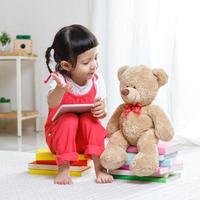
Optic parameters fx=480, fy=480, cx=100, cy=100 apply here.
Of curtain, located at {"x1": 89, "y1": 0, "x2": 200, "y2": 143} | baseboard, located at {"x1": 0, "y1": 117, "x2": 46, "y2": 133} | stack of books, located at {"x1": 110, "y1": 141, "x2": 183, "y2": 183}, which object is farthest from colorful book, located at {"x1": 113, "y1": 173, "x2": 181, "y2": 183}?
baseboard, located at {"x1": 0, "y1": 117, "x2": 46, "y2": 133}

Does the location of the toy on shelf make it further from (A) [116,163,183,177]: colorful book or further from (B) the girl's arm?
(A) [116,163,183,177]: colorful book

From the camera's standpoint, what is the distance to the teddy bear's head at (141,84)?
1.57 metres

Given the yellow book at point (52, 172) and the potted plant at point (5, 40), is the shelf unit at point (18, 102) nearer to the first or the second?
the potted plant at point (5, 40)

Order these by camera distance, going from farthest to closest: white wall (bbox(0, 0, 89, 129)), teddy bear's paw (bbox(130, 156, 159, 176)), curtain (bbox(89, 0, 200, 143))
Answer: white wall (bbox(0, 0, 89, 129)) < curtain (bbox(89, 0, 200, 143)) < teddy bear's paw (bbox(130, 156, 159, 176))

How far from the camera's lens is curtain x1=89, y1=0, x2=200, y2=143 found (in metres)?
2.51

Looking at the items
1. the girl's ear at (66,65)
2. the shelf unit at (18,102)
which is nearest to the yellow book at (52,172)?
the girl's ear at (66,65)

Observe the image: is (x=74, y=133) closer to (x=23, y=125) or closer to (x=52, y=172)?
(x=52, y=172)

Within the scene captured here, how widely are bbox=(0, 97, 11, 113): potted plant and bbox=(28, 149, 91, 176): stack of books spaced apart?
155 cm

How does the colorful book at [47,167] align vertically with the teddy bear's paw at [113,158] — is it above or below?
below

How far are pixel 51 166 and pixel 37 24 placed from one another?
1.77m

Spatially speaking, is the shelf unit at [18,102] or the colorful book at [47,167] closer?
the colorful book at [47,167]

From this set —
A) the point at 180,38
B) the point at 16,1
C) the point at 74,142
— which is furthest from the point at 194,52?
the point at 16,1

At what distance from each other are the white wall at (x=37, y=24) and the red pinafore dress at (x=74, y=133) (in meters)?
1.50

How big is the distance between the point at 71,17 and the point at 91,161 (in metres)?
1.61
